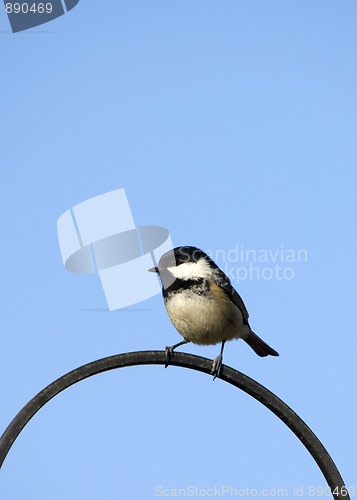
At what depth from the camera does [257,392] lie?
450 cm

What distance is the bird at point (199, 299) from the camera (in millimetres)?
6305

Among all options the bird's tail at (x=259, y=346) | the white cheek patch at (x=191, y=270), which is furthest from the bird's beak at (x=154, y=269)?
the bird's tail at (x=259, y=346)

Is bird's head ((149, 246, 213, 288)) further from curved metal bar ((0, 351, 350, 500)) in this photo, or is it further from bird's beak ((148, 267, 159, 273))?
curved metal bar ((0, 351, 350, 500))

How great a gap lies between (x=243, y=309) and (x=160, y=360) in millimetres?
2449

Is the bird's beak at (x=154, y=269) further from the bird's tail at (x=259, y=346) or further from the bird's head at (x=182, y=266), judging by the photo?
the bird's tail at (x=259, y=346)

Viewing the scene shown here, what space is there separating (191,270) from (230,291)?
0.37 meters

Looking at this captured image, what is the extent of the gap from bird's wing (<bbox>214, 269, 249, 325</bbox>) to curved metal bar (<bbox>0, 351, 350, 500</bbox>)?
1965mm

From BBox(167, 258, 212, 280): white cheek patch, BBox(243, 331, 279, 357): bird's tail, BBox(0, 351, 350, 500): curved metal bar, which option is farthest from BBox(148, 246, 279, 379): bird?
BBox(0, 351, 350, 500): curved metal bar

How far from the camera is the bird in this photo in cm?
630

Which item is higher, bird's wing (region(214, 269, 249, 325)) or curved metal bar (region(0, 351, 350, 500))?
curved metal bar (region(0, 351, 350, 500))

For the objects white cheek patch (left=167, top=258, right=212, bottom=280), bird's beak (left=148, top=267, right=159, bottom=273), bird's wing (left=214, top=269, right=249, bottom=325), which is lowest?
bird's wing (left=214, top=269, right=249, bottom=325)

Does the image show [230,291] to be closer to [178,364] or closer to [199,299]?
[199,299]

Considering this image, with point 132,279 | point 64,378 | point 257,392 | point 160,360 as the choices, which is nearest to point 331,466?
point 257,392

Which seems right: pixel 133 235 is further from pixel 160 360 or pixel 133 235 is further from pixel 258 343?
pixel 160 360
